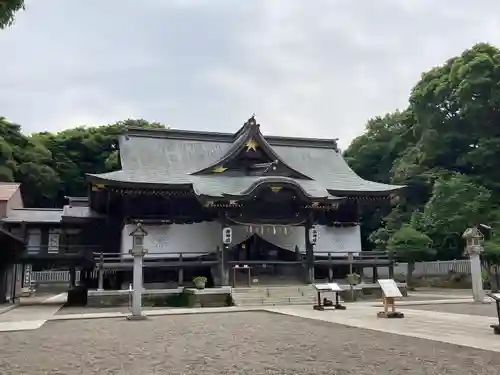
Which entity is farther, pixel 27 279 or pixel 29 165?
pixel 29 165

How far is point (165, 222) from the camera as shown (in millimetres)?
24156

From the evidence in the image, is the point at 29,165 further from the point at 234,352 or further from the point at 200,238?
the point at 234,352

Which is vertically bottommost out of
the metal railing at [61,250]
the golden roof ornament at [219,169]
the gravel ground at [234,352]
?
the gravel ground at [234,352]

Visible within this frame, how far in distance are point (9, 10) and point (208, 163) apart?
2112 cm

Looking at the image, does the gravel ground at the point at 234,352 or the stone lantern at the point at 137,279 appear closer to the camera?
the gravel ground at the point at 234,352

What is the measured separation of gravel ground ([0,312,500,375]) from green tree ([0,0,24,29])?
4.77 m

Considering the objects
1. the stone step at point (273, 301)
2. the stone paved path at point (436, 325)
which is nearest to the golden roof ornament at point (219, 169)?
the stone step at point (273, 301)

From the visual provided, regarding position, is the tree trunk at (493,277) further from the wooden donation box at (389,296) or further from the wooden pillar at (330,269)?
the wooden donation box at (389,296)

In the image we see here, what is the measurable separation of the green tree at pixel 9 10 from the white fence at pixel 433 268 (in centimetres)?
2649

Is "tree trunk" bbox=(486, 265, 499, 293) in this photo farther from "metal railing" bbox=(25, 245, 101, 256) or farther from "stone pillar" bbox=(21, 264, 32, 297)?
"stone pillar" bbox=(21, 264, 32, 297)

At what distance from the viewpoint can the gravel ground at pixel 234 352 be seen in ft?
21.5

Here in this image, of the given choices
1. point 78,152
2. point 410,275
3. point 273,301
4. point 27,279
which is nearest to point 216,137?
point 273,301

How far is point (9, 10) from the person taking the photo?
6.98 metres

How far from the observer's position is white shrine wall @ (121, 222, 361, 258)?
23906mm
